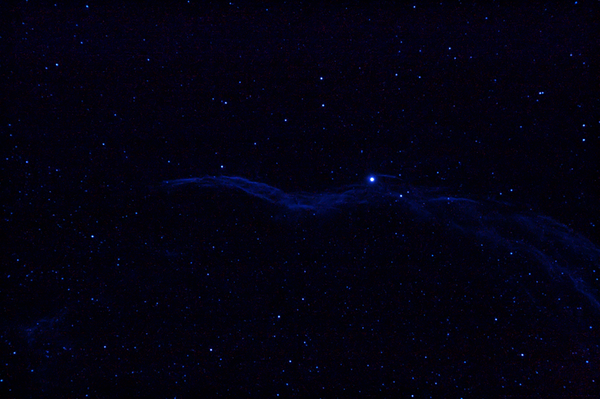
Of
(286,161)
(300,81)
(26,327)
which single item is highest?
(300,81)

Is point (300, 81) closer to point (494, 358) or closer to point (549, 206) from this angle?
point (549, 206)

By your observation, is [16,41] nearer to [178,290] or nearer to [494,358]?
[178,290]

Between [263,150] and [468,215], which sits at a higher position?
[263,150]

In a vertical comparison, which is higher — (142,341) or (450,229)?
(450,229)

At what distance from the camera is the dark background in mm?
756

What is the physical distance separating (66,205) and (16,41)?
39 cm

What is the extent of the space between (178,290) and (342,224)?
16.5 inches

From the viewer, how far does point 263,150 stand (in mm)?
771

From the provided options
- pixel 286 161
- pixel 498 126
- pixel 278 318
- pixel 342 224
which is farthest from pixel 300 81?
pixel 278 318

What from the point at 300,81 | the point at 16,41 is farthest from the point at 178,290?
the point at 16,41

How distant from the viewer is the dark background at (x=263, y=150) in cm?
76

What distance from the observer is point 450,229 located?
0.77 meters

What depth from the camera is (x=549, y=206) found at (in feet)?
2.49

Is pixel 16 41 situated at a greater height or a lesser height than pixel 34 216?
greater
